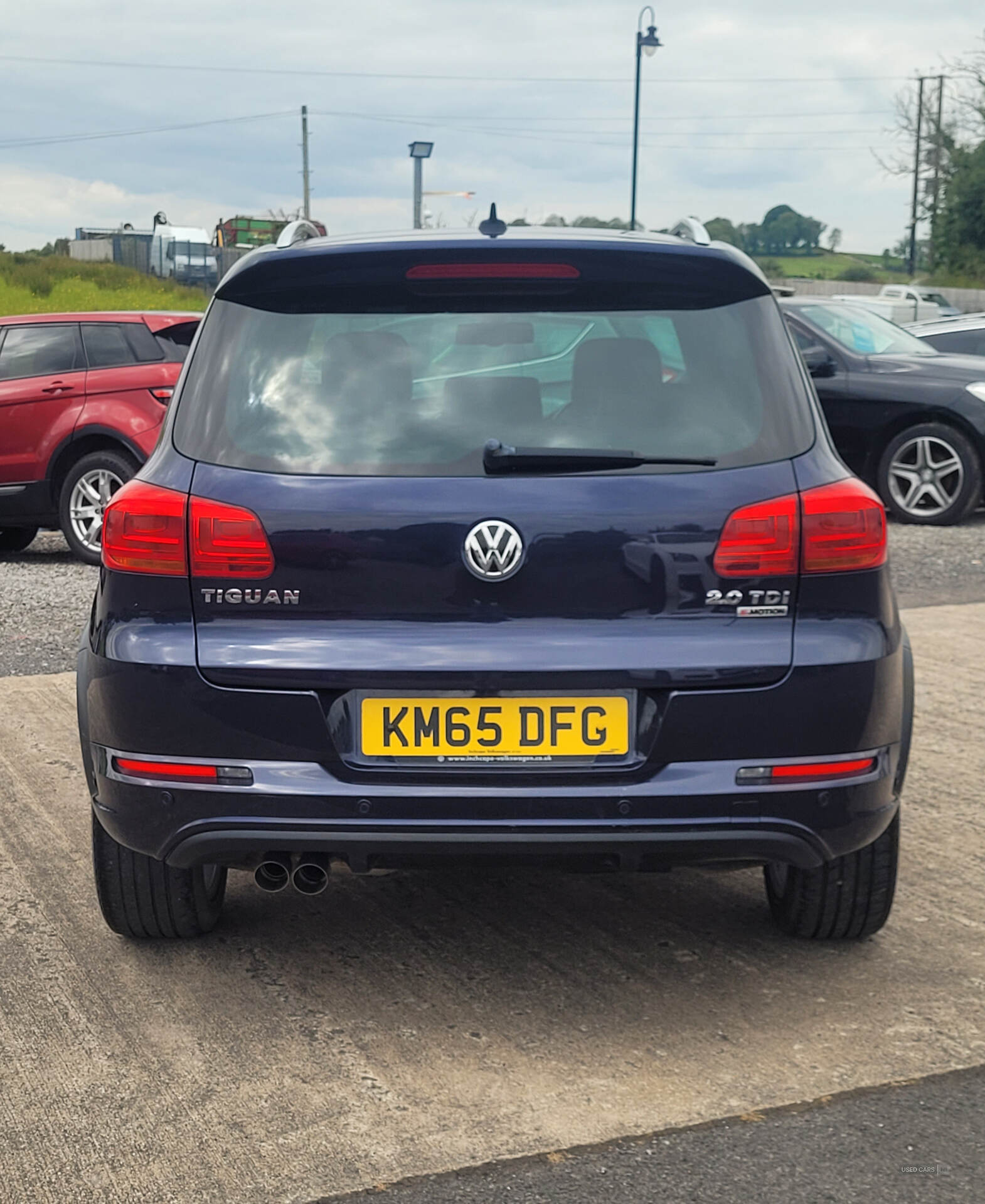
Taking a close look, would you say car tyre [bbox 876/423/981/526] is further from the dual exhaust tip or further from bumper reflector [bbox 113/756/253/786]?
bumper reflector [bbox 113/756/253/786]

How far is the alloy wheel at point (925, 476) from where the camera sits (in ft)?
40.9

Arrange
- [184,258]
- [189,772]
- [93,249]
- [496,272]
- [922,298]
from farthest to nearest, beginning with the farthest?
[93,249]
[184,258]
[922,298]
[496,272]
[189,772]

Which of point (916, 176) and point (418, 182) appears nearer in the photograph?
point (418, 182)

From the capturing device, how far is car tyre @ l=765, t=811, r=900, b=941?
3.86 meters

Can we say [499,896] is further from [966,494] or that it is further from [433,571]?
[966,494]

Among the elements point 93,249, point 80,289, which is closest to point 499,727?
point 80,289

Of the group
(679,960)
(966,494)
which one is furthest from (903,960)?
(966,494)

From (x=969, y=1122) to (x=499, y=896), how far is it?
1.62m

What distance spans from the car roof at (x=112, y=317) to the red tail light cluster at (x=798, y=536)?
8.84 meters

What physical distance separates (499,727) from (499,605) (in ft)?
0.81

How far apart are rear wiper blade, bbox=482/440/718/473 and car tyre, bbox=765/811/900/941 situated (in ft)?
3.58

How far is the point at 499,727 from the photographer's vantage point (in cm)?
327

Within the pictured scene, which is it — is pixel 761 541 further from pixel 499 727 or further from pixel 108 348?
pixel 108 348

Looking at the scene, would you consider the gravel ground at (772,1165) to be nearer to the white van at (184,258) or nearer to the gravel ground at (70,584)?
the gravel ground at (70,584)
